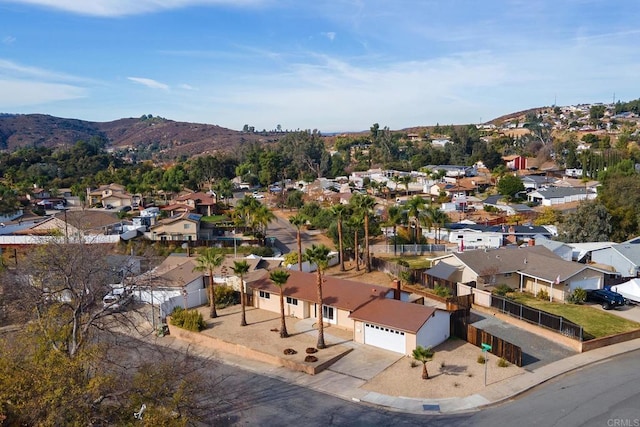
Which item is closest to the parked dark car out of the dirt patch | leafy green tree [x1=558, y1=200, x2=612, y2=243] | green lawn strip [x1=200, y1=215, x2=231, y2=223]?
the dirt patch

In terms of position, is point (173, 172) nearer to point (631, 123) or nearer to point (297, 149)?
point (297, 149)

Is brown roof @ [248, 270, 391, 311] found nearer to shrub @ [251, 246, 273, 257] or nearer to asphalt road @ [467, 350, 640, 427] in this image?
asphalt road @ [467, 350, 640, 427]

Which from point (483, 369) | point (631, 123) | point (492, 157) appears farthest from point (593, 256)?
point (631, 123)

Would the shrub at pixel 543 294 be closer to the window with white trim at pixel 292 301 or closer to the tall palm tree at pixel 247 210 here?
the window with white trim at pixel 292 301

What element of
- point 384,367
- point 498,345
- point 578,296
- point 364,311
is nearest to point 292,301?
point 364,311

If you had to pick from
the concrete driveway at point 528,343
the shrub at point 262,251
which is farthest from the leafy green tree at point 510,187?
the concrete driveway at point 528,343

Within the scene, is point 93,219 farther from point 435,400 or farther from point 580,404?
point 580,404
